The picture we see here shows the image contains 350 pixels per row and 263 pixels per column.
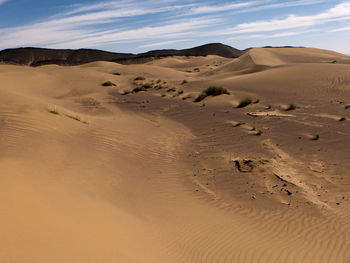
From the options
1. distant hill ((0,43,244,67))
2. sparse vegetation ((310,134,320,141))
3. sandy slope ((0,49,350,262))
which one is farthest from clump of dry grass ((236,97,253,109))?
distant hill ((0,43,244,67))

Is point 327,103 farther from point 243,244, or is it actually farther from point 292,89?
point 243,244

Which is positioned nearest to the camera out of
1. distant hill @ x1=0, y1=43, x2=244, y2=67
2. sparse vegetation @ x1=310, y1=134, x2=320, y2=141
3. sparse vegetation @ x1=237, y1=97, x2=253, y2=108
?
sparse vegetation @ x1=310, y1=134, x2=320, y2=141

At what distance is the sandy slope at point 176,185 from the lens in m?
4.84

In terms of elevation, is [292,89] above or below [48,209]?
above

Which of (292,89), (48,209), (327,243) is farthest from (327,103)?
(48,209)

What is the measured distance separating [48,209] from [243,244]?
353cm

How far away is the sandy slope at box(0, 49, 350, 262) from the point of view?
484 cm

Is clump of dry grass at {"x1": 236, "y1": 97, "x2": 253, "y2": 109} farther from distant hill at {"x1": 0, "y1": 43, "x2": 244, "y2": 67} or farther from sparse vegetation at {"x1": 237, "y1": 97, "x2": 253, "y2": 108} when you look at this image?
distant hill at {"x1": 0, "y1": 43, "x2": 244, "y2": 67}

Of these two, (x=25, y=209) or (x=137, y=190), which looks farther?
(x=137, y=190)

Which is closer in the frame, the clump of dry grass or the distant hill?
the clump of dry grass

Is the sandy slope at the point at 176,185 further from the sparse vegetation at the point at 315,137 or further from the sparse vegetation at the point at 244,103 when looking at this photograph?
the sparse vegetation at the point at 244,103

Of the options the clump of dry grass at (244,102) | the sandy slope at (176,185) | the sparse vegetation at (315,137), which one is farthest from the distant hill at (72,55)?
the sparse vegetation at (315,137)

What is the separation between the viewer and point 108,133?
11.1 meters

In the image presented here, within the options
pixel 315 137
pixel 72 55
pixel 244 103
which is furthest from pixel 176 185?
pixel 72 55
